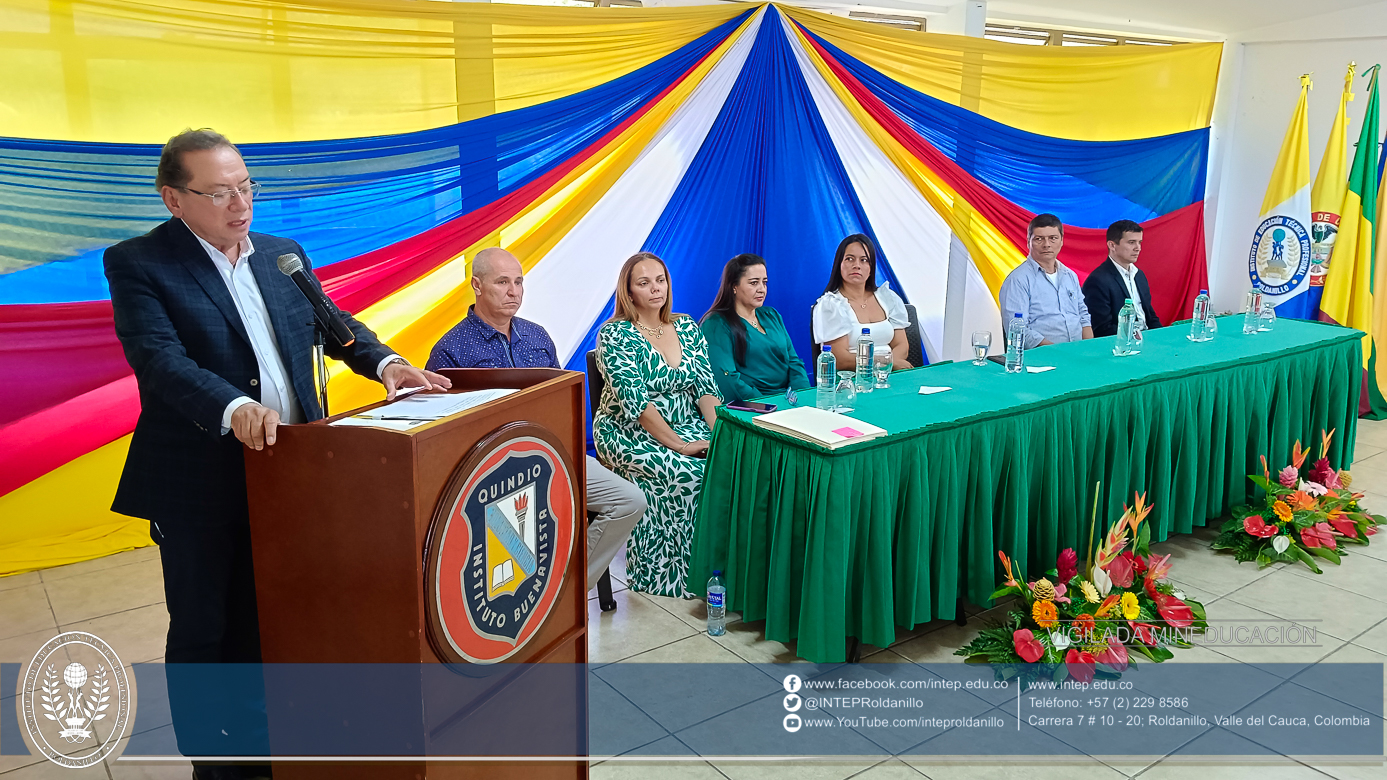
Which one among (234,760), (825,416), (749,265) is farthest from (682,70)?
(234,760)

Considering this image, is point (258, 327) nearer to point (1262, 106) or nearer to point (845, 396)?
point (845, 396)

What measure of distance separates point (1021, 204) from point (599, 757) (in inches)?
157

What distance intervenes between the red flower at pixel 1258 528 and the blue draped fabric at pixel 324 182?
2.80 meters

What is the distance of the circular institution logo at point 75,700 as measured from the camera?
2.28 metres

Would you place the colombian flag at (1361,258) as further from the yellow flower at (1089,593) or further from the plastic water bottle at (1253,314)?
the yellow flower at (1089,593)

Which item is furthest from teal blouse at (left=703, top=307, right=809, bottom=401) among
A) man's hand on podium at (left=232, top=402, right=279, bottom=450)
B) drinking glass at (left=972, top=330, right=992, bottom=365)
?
man's hand on podium at (left=232, top=402, right=279, bottom=450)

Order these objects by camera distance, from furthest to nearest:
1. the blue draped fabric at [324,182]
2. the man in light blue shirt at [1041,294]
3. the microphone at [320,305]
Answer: the man in light blue shirt at [1041,294]
the blue draped fabric at [324,182]
the microphone at [320,305]

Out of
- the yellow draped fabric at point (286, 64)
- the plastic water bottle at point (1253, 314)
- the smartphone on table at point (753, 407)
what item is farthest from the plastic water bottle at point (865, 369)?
the plastic water bottle at point (1253, 314)

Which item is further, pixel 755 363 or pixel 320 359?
pixel 755 363

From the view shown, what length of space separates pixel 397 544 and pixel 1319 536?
11.4ft

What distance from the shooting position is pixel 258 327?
179cm

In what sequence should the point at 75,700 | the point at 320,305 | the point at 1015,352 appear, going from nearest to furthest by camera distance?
the point at 320,305 → the point at 75,700 → the point at 1015,352

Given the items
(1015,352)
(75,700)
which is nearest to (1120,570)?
(1015,352)

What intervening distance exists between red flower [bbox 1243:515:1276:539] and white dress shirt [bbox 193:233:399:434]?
3.10 metres
